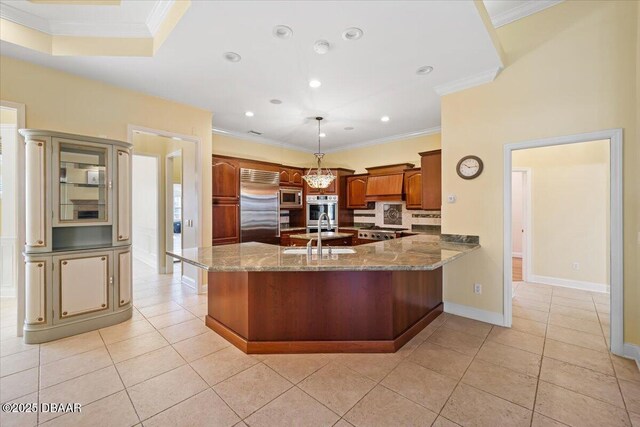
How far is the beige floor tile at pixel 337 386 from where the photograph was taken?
75.5 inches

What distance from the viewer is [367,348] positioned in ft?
8.38

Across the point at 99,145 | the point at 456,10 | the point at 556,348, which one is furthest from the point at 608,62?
the point at 99,145

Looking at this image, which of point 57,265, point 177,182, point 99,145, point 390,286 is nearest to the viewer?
point 390,286

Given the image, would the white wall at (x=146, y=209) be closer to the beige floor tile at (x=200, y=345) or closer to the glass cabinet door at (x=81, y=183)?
the glass cabinet door at (x=81, y=183)

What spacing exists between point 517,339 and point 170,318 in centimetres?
398

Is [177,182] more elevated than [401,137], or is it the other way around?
[401,137]

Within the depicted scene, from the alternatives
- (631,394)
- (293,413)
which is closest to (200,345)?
(293,413)

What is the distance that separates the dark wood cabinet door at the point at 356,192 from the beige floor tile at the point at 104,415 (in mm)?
5185

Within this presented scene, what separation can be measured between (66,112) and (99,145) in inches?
22.5

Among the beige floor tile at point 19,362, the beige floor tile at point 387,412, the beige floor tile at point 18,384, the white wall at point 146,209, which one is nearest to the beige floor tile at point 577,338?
the beige floor tile at point 387,412

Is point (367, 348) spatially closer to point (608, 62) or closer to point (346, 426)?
point (346, 426)

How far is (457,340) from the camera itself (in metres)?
2.81

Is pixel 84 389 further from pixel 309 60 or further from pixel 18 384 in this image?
pixel 309 60

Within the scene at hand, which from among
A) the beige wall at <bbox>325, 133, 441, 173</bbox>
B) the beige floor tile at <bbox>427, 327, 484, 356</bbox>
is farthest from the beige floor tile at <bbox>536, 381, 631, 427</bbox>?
the beige wall at <bbox>325, 133, 441, 173</bbox>
